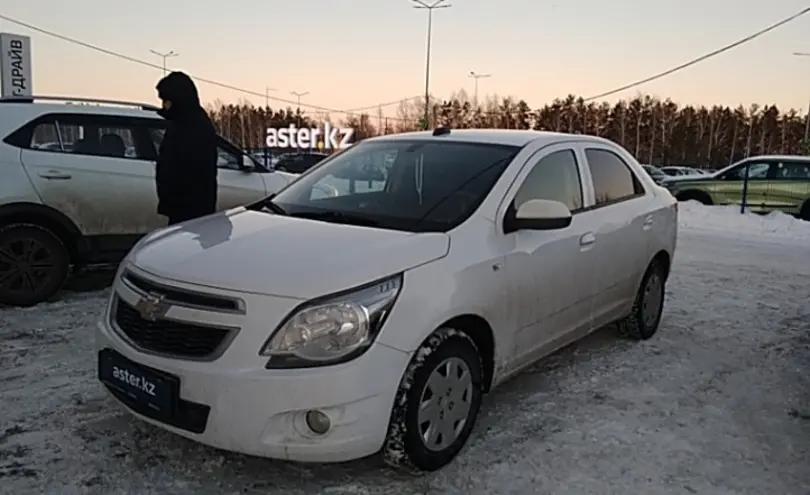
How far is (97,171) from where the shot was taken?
611 centimetres

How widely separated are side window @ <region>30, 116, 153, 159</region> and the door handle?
205 mm

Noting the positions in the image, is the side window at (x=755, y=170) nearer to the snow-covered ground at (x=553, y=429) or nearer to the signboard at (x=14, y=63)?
the snow-covered ground at (x=553, y=429)

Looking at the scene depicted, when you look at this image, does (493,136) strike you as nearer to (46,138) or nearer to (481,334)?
(481,334)

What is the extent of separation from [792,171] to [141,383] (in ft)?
53.3

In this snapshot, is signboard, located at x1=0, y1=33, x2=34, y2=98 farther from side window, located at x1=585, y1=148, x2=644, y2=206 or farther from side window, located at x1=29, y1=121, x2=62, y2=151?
side window, located at x1=585, y1=148, x2=644, y2=206

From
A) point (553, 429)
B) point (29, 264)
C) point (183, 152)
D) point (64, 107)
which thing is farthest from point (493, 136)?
point (29, 264)

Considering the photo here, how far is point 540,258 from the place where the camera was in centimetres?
374

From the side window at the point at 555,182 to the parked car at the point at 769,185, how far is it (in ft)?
43.5

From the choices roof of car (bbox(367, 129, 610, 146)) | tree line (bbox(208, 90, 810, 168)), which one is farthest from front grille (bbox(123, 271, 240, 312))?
tree line (bbox(208, 90, 810, 168))

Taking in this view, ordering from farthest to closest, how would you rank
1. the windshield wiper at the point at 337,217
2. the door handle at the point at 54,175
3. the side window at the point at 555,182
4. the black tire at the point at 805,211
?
the black tire at the point at 805,211 < the door handle at the point at 54,175 < the side window at the point at 555,182 < the windshield wiper at the point at 337,217

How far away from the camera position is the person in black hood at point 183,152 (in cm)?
498

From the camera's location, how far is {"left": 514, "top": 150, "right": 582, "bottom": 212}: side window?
3.84 m

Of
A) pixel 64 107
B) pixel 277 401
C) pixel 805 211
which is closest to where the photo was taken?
pixel 277 401

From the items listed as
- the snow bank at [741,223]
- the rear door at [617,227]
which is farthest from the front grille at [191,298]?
the snow bank at [741,223]
